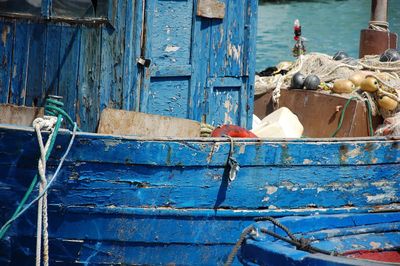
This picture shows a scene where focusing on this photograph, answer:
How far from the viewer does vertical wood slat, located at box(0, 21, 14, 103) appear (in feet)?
19.8

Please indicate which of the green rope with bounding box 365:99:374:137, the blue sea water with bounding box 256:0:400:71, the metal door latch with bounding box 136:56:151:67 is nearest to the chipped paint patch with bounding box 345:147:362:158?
the green rope with bounding box 365:99:374:137

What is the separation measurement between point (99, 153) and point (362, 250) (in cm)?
196

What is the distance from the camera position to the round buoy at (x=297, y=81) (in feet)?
24.7

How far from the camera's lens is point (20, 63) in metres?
6.11

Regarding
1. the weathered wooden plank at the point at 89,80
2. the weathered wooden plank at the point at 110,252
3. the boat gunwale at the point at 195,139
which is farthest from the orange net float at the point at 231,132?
the weathered wooden plank at the point at 89,80

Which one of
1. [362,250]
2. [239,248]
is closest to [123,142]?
[239,248]

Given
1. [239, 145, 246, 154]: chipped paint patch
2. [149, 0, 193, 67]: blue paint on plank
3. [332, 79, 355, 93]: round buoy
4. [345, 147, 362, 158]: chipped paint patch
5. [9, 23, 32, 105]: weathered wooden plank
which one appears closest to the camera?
[239, 145, 246, 154]: chipped paint patch

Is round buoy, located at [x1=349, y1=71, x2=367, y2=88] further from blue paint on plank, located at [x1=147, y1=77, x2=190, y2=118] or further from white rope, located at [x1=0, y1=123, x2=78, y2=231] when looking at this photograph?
white rope, located at [x1=0, y1=123, x2=78, y2=231]

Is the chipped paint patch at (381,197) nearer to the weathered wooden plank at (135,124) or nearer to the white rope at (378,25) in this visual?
the weathered wooden plank at (135,124)

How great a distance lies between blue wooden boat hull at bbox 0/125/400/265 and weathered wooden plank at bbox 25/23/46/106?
0.69 meters

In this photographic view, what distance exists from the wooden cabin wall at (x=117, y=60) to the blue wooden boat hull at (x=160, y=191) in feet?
2.22

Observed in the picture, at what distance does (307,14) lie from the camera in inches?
1287

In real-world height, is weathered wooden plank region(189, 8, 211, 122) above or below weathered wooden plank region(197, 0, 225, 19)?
below

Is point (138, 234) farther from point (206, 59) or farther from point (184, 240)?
point (206, 59)
